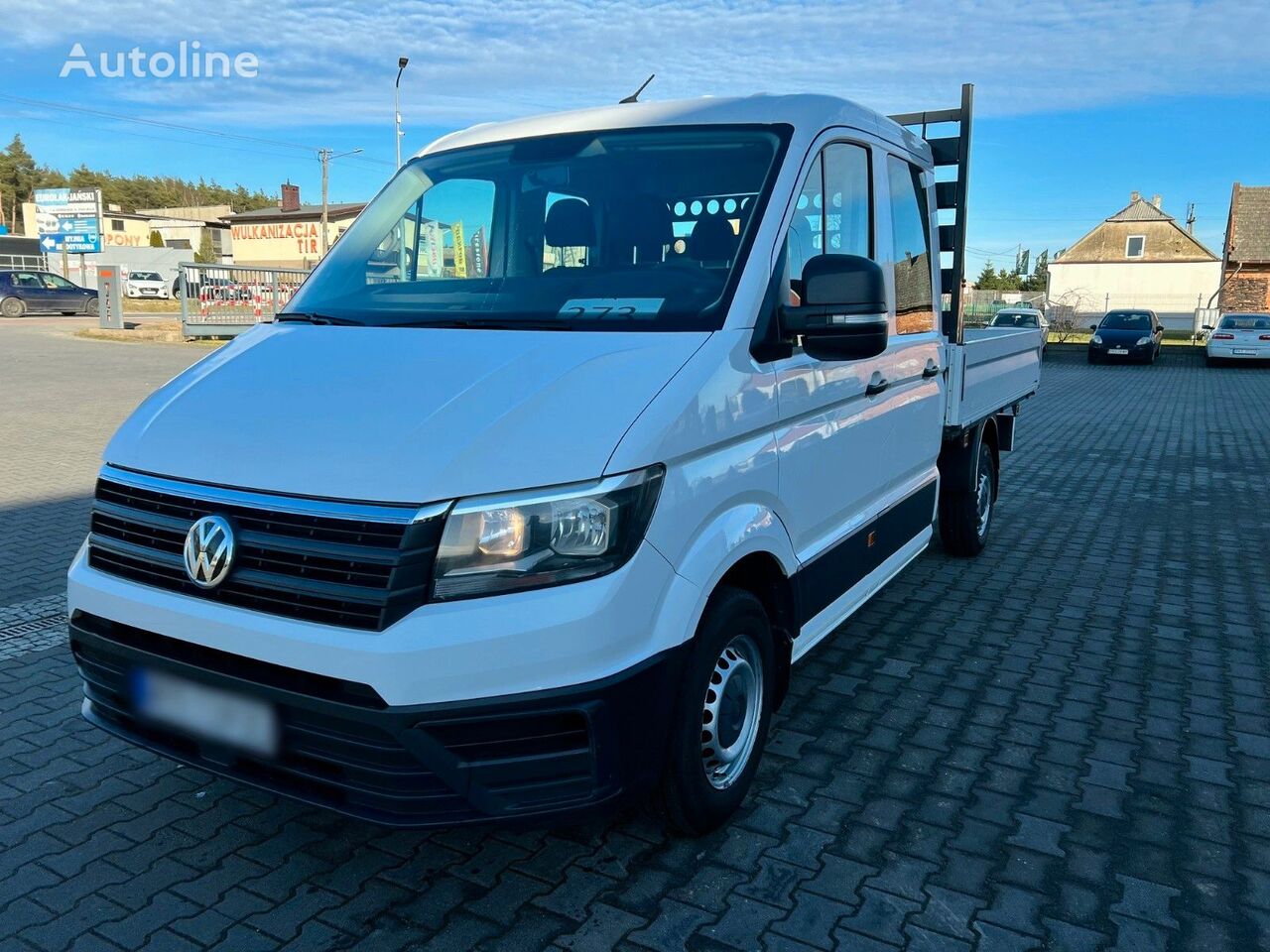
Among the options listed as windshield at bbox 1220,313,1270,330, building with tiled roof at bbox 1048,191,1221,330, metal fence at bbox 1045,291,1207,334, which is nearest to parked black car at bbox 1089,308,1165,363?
windshield at bbox 1220,313,1270,330

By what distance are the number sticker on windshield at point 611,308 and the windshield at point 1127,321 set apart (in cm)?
2959

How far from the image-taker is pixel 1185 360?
29.5 metres

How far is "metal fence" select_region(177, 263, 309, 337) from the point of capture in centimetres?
2481

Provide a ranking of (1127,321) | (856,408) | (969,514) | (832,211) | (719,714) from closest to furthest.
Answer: (719,714) < (832,211) < (856,408) < (969,514) < (1127,321)

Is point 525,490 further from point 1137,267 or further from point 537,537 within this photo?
point 1137,267

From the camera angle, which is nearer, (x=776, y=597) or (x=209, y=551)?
(x=209, y=551)

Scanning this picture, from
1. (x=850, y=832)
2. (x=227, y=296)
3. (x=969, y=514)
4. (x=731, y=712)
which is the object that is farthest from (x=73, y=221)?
(x=850, y=832)

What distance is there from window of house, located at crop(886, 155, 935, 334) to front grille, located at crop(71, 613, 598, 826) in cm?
257

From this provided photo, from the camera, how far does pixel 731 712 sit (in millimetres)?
3064

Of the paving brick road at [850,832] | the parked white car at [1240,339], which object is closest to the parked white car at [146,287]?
the parked white car at [1240,339]

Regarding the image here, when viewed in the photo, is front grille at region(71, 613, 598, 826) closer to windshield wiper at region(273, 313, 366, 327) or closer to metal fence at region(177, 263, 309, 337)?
windshield wiper at region(273, 313, 366, 327)

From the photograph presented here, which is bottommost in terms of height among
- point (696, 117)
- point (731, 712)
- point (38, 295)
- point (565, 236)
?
point (731, 712)

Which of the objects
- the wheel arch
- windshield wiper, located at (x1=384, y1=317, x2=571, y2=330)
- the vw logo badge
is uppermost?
windshield wiper, located at (x1=384, y1=317, x2=571, y2=330)

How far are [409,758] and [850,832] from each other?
1577 mm
